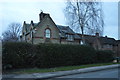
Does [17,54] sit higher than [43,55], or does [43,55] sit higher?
[17,54]

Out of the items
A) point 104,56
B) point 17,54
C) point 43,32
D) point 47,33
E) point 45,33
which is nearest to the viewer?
point 17,54

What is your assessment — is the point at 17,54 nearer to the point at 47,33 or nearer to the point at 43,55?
the point at 43,55

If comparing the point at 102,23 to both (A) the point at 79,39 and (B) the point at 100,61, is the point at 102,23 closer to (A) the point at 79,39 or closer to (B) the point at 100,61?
(B) the point at 100,61

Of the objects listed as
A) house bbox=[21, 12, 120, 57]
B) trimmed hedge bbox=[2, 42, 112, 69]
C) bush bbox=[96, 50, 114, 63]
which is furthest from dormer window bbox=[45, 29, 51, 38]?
bush bbox=[96, 50, 114, 63]

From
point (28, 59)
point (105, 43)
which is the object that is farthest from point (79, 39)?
point (28, 59)

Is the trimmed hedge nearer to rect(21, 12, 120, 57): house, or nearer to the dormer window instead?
rect(21, 12, 120, 57): house

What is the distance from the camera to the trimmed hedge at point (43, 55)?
15.9m

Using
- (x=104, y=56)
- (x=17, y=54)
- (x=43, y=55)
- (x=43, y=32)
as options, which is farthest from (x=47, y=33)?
(x=17, y=54)

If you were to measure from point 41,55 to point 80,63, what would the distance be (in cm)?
684

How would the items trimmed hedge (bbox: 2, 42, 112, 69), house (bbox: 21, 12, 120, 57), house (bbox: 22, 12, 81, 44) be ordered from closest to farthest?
trimmed hedge (bbox: 2, 42, 112, 69) < house (bbox: 22, 12, 81, 44) < house (bbox: 21, 12, 120, 57)

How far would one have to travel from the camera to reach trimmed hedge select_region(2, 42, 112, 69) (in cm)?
1590

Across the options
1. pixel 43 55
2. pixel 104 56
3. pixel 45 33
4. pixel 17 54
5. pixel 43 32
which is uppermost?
pixel 43 32

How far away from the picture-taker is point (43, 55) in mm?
18031

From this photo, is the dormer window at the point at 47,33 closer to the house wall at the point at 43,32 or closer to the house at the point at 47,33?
the house at the point at 47,33
